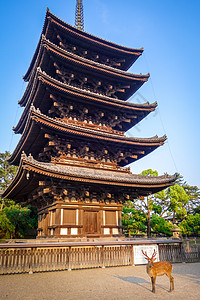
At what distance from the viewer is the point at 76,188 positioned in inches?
582

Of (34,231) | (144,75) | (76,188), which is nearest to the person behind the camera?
(76,188)

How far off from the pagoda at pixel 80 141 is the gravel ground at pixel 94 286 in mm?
4933

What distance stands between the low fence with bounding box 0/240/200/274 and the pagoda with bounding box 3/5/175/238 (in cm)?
296

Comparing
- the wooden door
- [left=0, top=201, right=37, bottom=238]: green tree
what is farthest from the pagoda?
[left=0, top=201, right=37, bottom=238]: green tree

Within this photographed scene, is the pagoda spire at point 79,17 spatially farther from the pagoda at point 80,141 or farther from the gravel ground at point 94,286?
the gravel ground at point 94,286

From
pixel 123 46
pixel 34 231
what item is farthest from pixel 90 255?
pixel 34 231

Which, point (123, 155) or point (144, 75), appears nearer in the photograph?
point (123, 155)

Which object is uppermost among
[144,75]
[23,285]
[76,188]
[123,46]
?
[123,46]

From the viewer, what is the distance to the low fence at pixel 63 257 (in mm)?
10039

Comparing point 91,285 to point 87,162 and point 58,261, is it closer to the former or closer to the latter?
point 58,261

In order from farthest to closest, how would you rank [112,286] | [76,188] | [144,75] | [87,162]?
[144,75]
[87,162]
[76,188]
[112,286]

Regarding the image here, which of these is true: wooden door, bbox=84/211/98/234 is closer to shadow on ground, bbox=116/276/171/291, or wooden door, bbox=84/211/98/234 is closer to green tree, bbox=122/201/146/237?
shadow on ground, bbox=116/276/171/291

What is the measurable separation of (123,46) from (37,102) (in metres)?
10.8

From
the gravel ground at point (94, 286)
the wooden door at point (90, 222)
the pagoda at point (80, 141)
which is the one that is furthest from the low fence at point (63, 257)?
the wooden door at point (90, 222)
